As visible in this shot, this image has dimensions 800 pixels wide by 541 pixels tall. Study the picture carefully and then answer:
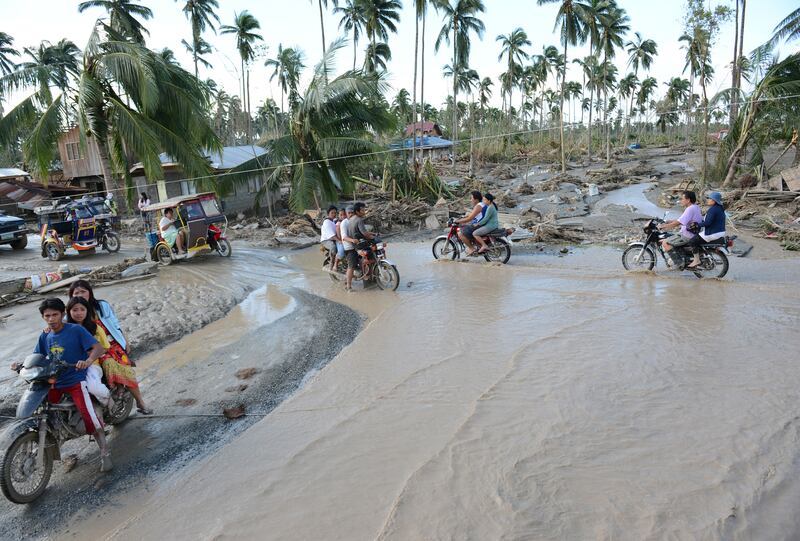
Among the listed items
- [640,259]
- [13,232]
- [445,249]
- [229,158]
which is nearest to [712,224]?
[640,259]

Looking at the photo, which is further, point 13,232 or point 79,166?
point 79,166

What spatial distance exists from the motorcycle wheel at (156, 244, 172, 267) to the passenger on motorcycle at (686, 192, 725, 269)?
467 inches

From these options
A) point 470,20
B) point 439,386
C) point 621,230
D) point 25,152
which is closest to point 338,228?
point 439,386

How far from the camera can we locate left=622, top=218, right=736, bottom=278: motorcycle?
30.0 feet

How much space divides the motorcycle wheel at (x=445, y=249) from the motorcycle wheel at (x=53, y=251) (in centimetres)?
1084

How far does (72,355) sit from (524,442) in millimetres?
3709

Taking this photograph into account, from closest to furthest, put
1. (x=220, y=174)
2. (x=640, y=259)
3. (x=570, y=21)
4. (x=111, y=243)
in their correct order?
(x=640, y=259), (x=111, y=243), (x=220, y=174), (x=570, y=21)

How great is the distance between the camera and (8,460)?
3627mm

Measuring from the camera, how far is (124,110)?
14039mm

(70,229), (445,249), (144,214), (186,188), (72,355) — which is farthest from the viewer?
(186,188)

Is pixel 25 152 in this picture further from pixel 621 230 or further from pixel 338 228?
pixel 621 230

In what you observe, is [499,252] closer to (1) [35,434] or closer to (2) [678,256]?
(2) [678,256]

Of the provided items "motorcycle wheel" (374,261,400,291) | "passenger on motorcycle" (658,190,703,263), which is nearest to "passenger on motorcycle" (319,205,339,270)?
"motorcycle wheel" (374,261,400,291)

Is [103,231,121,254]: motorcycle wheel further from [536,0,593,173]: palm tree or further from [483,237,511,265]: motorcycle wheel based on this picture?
[536,0,593,173]: palm tree
